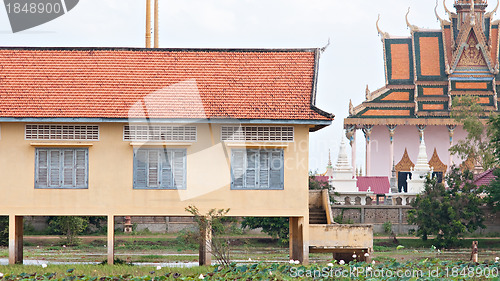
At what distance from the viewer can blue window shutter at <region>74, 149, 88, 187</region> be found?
73.3 ft

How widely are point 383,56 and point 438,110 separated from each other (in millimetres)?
5307

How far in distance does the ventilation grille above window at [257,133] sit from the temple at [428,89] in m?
33.8

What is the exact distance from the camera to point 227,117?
22.2 meters

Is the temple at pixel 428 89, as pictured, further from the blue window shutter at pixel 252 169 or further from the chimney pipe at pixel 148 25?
the blue window shutter at pixel 252 169

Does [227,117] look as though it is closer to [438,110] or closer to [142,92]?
[142,92]

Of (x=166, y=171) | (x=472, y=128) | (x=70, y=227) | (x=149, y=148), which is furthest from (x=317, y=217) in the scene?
(x=472, y=128)

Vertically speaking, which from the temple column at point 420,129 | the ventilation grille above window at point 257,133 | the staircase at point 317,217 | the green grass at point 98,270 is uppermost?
the temple column at point 420,129

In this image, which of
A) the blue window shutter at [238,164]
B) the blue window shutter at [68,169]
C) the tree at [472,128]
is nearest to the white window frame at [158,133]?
the blue window shutter at [238,164]

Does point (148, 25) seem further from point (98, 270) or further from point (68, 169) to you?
point (98, 270)

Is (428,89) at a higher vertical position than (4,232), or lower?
higher

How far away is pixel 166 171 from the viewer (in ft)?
73.8

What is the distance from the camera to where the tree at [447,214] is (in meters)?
35.3

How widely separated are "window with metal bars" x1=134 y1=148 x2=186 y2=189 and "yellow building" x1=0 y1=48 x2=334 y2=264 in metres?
0.02

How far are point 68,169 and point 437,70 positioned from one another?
1549 inches
